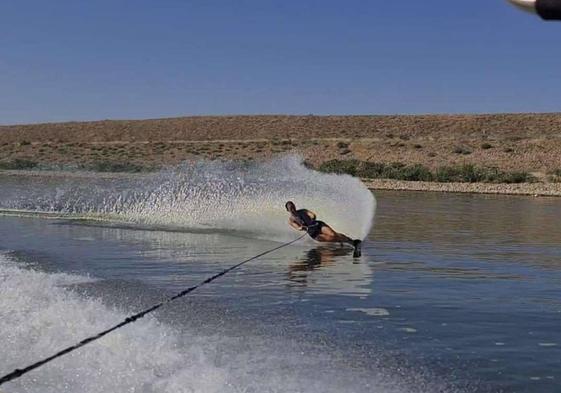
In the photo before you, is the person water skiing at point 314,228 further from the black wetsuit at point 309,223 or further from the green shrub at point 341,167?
the green shrub at point 341,167

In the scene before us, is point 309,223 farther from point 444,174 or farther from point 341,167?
point 341,167

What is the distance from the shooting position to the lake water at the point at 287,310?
5809 mm

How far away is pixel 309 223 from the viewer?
1512cm

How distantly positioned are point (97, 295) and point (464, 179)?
3645 cm

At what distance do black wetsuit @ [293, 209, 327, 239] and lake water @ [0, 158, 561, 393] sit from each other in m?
0.29

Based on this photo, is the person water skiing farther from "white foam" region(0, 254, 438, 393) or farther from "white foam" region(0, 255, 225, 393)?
"white foam" region(0, 254, 438, 393)

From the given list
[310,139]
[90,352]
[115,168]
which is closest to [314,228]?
[90,352]

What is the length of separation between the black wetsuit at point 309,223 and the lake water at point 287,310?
287 millimetres

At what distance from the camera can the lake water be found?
581cm

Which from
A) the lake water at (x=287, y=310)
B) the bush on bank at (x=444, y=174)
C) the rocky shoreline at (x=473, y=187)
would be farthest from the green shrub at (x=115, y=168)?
the lake water at (x=287, y=310)

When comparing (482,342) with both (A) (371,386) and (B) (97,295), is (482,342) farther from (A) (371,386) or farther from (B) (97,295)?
(B) (97,295)

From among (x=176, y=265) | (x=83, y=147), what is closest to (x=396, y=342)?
(x=176, y=265)

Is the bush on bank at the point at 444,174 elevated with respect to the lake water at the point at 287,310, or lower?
elevated

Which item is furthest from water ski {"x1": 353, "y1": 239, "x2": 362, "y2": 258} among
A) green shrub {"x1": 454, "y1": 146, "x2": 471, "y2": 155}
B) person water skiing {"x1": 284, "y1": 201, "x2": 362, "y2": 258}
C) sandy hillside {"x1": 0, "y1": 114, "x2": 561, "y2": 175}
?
green shrub {"x1": 454, "y1": 146, "x2": 471, "y2": 155}
